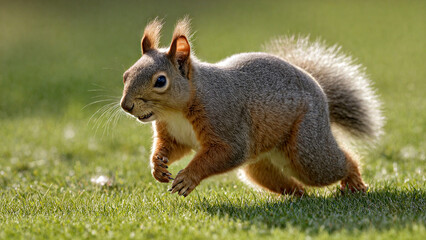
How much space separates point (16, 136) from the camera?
22.8 ft

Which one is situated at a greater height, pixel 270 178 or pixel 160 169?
pixel 160 169

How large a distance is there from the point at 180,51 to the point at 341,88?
1811mm

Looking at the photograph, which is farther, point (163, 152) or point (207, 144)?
point (163, 152)

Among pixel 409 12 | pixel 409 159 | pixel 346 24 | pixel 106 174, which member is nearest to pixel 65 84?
pixel 106 174

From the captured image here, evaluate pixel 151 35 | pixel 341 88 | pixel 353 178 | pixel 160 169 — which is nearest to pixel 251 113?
pixel 160 169

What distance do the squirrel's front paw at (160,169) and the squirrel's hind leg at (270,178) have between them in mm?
924

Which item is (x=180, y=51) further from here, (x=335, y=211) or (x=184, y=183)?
(x=335, y=211)

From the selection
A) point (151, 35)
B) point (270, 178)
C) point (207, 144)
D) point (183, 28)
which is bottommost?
point (270, 178)

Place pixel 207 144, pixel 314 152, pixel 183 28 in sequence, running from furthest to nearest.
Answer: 1. pixel 314 152
2. pixel 183 28
3. pixel 207 144

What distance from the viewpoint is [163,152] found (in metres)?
3.97

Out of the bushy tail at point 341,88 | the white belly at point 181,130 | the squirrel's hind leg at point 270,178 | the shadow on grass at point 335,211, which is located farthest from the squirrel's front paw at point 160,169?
the bushy tail at point 341,88

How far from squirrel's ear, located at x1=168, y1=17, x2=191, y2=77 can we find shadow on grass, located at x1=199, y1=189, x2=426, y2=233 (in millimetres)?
978

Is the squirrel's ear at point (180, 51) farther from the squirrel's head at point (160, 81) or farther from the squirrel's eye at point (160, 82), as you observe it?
the squirrel's eye at point (160, 82)

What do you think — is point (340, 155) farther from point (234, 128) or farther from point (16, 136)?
point (16, 136)
